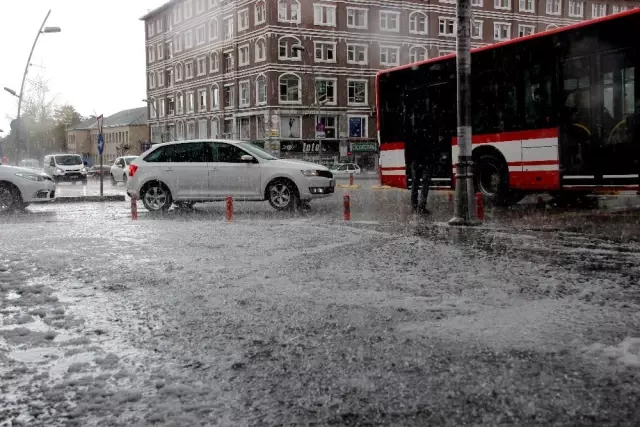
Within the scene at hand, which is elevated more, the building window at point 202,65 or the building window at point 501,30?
the building window at point 501,30

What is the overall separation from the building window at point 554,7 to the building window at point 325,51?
78.0 feet

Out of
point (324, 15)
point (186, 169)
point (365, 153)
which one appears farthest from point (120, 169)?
point (324, 15)

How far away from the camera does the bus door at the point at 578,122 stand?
12555 mm

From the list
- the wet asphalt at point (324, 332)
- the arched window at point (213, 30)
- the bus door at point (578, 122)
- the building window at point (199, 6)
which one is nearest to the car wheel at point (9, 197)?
the wet asphalt at point (324, 332)

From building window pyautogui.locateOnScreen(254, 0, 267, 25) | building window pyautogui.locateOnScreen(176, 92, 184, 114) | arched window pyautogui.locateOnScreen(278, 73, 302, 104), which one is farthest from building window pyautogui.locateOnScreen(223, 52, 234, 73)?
building window pyautogui.locateOnScreen(176, 92, 184, 114)

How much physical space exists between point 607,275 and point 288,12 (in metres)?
52.6

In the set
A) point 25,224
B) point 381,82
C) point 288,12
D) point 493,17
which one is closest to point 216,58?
point 288,12

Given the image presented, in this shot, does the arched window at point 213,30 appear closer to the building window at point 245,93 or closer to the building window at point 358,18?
the building window at point 245,93

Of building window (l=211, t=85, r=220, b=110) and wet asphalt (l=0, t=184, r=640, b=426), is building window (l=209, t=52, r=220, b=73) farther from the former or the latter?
wet asphalt (l=0, t=184, r=640, b=426)

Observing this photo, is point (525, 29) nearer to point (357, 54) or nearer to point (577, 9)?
point (577, 9)

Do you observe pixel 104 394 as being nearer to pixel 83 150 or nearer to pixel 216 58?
pixel 216 58

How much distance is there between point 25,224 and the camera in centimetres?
1282

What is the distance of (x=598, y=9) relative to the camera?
65.4m

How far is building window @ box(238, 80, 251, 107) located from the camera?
58406 mm
